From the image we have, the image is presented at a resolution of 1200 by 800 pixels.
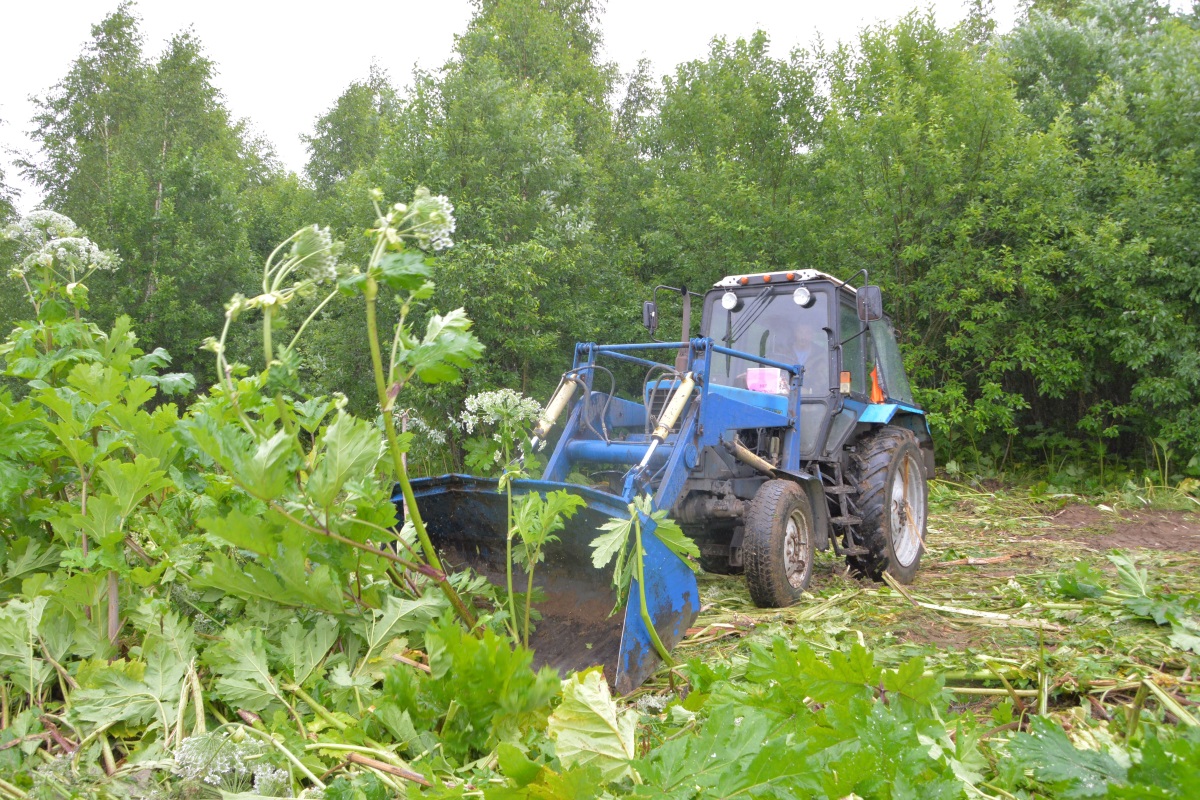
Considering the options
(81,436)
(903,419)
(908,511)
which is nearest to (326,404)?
(81,436)

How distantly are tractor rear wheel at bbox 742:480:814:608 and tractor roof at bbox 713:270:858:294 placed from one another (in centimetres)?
188

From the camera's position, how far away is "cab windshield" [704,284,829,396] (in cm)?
604

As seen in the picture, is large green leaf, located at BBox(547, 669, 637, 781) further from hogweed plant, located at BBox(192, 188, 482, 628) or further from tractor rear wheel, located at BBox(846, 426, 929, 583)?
tractor rear wheel, located at BBox(846, 426, 929, 583)

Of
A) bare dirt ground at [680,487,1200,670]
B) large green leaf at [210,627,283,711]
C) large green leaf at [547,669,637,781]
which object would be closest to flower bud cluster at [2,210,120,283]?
large green leaf at [210,627,283,711]

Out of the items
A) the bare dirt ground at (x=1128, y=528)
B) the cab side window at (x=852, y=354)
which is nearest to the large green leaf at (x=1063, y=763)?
the cab side window at (x=852, y=354)

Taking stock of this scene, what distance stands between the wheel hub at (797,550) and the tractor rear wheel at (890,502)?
53cm

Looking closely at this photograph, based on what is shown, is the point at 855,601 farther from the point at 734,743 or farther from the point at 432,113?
the point at 432,113

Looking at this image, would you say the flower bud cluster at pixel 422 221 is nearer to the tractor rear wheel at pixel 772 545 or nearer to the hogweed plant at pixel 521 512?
the hogweed plant at pixel 521 512

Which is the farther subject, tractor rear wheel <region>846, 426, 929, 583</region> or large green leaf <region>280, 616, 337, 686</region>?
tractor rear wheel <region>846, 426, 929, 583</region>

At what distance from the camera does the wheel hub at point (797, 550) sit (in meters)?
4.95

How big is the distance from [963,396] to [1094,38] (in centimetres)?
909

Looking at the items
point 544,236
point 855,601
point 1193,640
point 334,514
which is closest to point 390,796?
point 334,514

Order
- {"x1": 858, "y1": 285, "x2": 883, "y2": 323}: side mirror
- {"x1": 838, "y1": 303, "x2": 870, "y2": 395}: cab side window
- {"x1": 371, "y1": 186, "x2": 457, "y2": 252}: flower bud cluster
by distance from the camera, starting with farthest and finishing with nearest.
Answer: {"x1": 838, "y1": 303, "x2": 870, "y2": 395}: cab side window < {"x1": 858, "y1": 285, "x2": 883, "y2": 323}: side mirror < {"x1": 371, "y1": 186, "x2": 457, "y2": 252}: flower bud cluster

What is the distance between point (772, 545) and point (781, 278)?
244 cm
